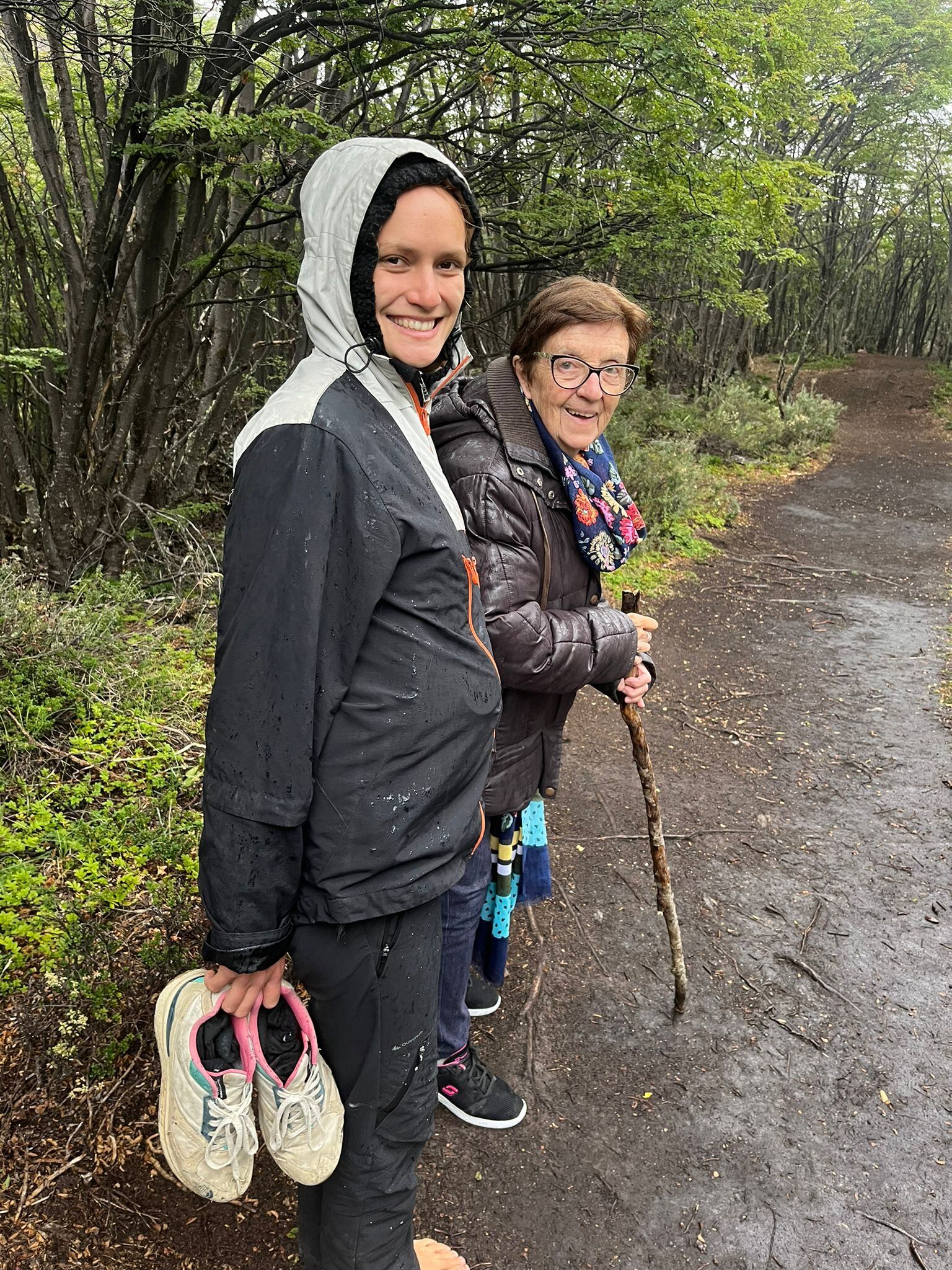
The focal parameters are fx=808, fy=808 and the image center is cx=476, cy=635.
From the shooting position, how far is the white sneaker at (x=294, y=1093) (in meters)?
1.49

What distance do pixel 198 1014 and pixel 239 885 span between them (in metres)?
0.29

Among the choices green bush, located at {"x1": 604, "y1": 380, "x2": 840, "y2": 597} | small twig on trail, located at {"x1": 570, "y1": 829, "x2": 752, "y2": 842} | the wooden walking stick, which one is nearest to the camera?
the wooden walking stick

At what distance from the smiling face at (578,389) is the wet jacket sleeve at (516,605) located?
0.31 meters

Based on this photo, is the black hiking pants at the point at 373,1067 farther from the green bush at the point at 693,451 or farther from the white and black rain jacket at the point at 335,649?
the green bush at the point at 693,451

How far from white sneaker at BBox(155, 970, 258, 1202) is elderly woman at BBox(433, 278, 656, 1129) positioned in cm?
84

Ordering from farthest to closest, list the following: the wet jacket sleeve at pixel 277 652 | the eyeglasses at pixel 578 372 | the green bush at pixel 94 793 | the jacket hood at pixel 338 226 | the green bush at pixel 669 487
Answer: the green bush at pixel 669 487, the green bush at pixel 94 793, the eyeglasses at pixel 578 372, the jacket hood at pixel 338 226, the wet jacket sleeve at pixel 277 652

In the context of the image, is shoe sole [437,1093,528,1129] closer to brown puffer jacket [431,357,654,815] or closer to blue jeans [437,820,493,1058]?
blue jeans [437,820,493,1058]

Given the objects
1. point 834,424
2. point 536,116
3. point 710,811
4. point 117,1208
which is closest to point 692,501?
point 536,116

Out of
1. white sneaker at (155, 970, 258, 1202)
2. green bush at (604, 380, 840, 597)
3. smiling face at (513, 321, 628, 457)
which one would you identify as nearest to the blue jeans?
white sneaker at (155, 970, 258, 1202)

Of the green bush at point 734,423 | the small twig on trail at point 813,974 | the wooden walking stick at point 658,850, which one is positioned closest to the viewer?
the wooden walking stick at point 658,850

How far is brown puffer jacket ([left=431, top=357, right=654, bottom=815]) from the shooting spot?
7.08 feet

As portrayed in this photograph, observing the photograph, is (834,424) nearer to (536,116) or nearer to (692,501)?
(692,501)

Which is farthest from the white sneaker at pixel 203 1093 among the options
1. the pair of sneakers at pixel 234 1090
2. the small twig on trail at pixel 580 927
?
the small twig on trail at pixel 580 927

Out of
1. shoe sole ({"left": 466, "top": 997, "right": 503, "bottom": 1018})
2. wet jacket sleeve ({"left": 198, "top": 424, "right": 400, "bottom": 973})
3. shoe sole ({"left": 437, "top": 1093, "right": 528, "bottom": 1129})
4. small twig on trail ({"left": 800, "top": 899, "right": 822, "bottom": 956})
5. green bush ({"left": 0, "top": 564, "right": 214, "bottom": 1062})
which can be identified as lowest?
small twig on trail ({"left": 800, "top": 899, "right": 822, "bottom": 956})
